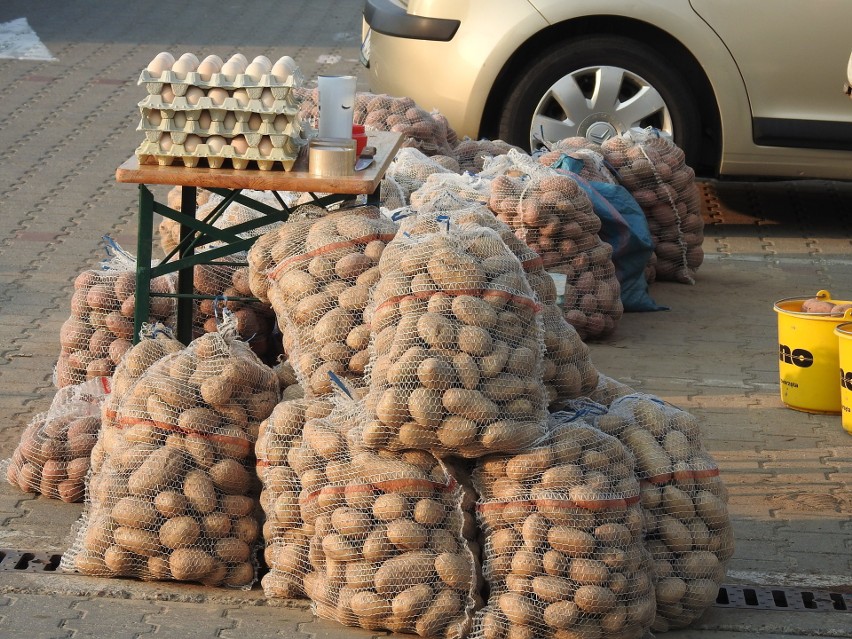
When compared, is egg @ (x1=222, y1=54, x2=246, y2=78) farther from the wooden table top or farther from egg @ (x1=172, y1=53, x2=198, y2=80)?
the wooden table top

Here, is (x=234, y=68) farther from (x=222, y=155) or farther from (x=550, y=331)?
(x=550, y=331)

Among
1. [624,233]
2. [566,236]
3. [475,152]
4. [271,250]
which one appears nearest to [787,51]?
[624,233]

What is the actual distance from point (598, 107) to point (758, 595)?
448cm

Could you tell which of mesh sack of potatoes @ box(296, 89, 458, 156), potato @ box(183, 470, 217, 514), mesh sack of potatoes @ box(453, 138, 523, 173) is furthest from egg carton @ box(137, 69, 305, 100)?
mesh sack of potatoes @ box(453, 138, 523, 173)

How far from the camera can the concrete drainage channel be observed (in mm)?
4281

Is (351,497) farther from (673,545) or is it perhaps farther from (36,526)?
(36,526)

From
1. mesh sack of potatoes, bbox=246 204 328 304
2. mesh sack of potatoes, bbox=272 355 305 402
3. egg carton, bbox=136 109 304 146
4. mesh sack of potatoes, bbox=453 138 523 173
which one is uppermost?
egg carton, bbox=136 109 304 146

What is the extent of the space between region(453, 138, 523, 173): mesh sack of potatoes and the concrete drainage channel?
3.84m

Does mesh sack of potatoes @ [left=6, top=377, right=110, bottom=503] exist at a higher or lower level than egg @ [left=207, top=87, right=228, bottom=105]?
lower

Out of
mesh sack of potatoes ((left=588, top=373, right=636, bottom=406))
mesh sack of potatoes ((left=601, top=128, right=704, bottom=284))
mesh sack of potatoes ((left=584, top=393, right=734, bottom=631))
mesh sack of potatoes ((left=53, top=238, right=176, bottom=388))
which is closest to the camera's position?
mesh sack of potatoes ((left=584, top=393, right=734, bottom=631))

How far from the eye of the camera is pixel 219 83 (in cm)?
501

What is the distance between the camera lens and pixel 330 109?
519cm

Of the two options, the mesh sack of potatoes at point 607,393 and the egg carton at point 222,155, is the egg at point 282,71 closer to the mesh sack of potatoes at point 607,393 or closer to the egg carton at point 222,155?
the egg carton at point 222,155

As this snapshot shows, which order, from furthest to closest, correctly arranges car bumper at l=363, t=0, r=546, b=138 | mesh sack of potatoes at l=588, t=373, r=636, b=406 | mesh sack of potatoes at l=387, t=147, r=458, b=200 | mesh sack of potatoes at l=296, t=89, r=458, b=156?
car bumper at l=363, t=0, r=546, b=138 < mesh sack of potatoes at l=296, t=89, r=458, b=156 < mesh sack of potatoes at l=387, t=147, r=458, b=200 < mesh sack of potatoes at l=588, t=373, r=636, b=406
